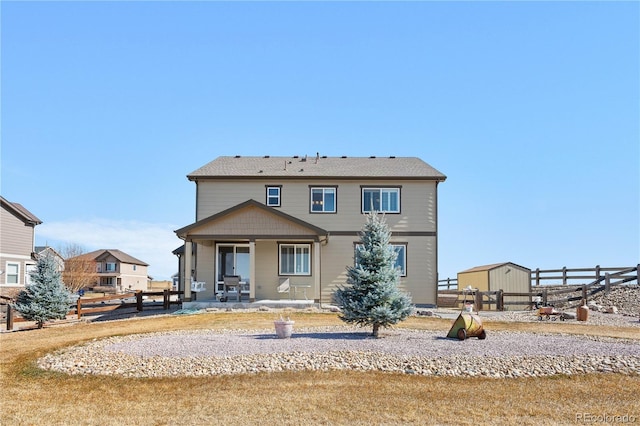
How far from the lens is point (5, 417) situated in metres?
8.80

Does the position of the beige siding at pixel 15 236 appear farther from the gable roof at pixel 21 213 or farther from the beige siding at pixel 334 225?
the beige siding at pixel 334 225

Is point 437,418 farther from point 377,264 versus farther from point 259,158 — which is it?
point 259,158

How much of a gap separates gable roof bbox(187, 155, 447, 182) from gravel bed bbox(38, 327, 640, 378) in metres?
13.2

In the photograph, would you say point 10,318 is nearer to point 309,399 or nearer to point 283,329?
point 283,329

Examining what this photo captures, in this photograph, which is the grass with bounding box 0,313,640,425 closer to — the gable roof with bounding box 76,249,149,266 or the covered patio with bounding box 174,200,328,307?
the covered patio with bounding box 174,200,328,307

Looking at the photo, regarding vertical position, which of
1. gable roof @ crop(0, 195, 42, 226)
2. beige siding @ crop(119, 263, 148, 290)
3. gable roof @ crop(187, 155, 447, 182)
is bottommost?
beige siding @ crop(119, 263, 148, 290)

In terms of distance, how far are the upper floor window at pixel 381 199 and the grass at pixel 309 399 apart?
1667 cm

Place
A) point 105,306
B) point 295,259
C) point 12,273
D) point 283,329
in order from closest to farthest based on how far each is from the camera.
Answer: point 283,329 < point 105,306 < point 295,259 < point 12,273

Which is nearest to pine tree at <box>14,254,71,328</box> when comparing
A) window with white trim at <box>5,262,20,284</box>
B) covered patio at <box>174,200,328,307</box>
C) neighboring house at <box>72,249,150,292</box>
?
covered patio at <box>174,200,328,307</box>

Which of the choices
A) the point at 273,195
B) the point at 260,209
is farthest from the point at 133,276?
the point at 260,209

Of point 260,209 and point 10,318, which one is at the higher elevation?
point 260,209

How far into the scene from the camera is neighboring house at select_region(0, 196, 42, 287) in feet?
108

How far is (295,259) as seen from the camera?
A: 2636cm

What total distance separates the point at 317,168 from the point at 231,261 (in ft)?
21.8
